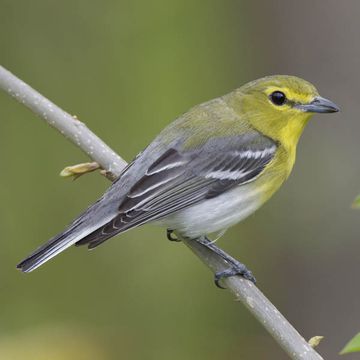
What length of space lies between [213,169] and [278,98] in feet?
2.04

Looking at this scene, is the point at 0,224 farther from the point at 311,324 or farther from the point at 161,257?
the point at 311,324

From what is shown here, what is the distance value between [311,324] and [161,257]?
1.42 m

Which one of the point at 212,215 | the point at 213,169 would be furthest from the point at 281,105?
the point at 212,215

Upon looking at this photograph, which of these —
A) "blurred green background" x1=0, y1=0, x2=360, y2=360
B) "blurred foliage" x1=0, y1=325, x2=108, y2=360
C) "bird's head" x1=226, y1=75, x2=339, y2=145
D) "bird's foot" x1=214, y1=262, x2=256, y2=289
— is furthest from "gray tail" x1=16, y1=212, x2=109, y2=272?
"blurred green background" x1=0, y1=0, x2=360, y2=360

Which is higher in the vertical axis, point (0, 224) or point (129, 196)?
point (0, 224)

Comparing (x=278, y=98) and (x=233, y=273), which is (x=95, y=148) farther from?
(x=278, y=98)

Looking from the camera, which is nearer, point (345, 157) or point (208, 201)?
point (208, 201)

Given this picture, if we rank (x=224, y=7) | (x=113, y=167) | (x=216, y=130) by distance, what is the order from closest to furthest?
(x=113, y=167)
(x=216, y=130)
(x=224, y=7)

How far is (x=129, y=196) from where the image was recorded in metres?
4.68

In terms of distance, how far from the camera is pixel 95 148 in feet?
14.7

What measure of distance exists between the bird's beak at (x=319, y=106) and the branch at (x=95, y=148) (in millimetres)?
1004

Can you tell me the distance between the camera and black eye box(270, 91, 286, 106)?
5.20 meters

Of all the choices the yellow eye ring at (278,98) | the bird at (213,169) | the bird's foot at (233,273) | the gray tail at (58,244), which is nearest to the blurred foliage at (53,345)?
the bird at (213,169)

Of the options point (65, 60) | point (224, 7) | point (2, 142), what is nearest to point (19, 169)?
point (2, 142)
